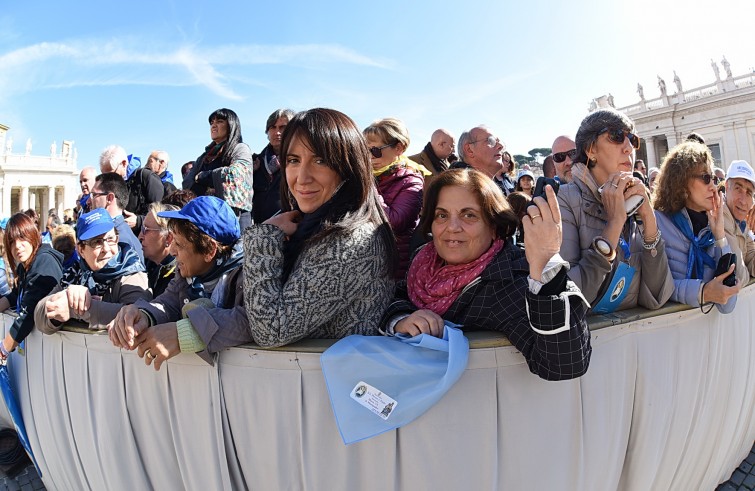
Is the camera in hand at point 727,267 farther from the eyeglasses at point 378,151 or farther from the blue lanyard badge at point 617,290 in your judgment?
the eyeglasses at point 378,151

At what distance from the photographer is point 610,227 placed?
1742 mm

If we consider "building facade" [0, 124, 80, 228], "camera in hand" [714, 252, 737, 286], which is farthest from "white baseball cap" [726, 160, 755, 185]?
"building facade" [0, 124, 80, 228]

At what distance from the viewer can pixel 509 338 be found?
1.45 meters

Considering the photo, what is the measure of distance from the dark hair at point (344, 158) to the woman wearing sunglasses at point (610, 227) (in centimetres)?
84

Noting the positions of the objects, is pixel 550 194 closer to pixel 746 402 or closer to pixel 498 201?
pixel 498 201

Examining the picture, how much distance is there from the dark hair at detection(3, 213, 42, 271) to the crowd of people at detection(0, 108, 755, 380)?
76 centimetres

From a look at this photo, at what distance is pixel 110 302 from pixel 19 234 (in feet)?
6.03

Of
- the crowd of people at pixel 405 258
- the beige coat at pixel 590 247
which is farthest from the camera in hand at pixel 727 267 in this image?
the beige coat at pixel 590 247

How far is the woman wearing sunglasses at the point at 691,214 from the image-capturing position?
7.23 ft

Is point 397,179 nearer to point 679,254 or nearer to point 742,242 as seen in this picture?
point 679,254

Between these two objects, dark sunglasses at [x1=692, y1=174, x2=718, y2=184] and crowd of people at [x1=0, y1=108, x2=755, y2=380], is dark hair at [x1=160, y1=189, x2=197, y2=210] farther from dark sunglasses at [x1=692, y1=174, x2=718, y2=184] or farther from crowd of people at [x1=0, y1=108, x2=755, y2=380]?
dark sunglasses at [x1=692, y1=174, x2=718, y2=184]

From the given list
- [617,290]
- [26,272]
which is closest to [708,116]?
[617,290]

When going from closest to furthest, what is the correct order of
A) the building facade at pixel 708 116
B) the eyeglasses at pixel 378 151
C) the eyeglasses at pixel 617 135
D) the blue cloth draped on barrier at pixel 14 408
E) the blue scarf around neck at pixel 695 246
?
1. the eyeglasses at pixel 617 135
2. the blue scarf around neck at pixel 695 246
3. the blue cloth draped on barrier at pixel 14 408
4. the eyeglasses at pixel 378 151
5. the building facade at pixel 708 116

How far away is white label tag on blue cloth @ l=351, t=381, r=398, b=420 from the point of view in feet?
4.58
